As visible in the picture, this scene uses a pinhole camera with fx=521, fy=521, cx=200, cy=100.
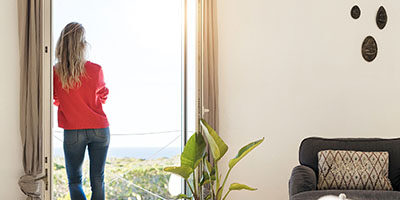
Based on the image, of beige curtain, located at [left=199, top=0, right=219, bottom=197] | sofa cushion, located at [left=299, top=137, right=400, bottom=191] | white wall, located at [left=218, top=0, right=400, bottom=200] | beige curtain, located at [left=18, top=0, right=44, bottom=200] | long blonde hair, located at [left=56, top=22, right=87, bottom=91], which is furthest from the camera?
white wall, located at [left=218, top=0, right=400, bottom=200]

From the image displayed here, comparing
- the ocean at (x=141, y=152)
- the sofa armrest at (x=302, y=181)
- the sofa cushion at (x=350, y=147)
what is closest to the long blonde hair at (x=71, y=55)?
the ocean at (x=141, y=152)

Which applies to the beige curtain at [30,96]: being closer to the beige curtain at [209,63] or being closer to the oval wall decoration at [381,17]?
the beige curtain at [209,63]

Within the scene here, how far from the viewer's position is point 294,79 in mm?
4734

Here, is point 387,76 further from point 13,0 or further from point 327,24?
point 13,0

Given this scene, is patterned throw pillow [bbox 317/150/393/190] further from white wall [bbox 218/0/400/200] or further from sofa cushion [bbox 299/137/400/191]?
white wall [bbox 218/0/400/200]

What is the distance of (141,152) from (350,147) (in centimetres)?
163

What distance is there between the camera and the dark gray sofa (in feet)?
11.4

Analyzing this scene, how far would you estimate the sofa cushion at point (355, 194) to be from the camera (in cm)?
340

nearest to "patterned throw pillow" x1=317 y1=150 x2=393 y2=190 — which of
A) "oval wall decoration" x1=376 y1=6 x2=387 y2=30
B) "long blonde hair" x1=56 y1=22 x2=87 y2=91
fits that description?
"oval wall decoration" x1=376 y1=6 x2=387 y2=30

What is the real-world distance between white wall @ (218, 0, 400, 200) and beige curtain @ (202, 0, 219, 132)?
11 centimetres

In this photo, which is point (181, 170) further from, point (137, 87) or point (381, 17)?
point (381, 17)

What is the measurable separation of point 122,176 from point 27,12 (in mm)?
1408

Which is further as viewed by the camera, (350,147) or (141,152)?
(141,152)

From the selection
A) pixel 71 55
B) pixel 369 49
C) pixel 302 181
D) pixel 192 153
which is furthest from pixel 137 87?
pixel 369 49
